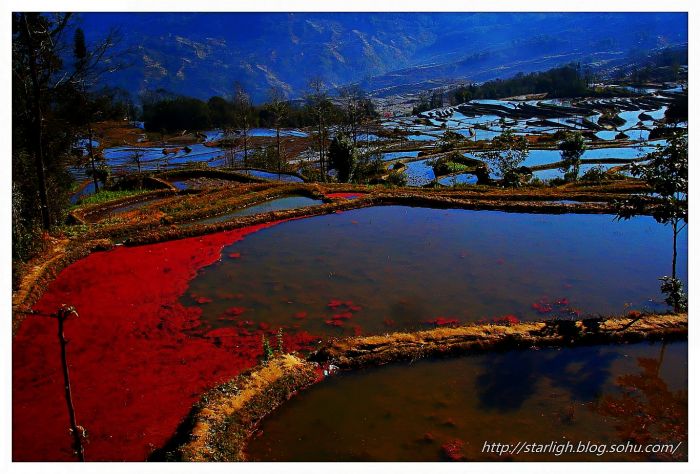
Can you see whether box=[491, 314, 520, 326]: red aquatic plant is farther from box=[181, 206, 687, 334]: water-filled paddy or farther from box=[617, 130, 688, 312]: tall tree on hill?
box=[617, 130, 688, 312]: tall tree on hill

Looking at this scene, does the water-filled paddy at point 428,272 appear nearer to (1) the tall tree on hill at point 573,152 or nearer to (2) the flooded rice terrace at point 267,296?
(2) the flooded rice terrace at point 267,296

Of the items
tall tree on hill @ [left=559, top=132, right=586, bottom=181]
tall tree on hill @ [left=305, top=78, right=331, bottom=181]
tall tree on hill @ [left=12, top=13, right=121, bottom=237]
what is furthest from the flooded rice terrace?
tall tree on hill @ [left=305, top=78, right=331, bottom=181]

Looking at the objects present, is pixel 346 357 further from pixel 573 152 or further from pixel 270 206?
pixel 573 152

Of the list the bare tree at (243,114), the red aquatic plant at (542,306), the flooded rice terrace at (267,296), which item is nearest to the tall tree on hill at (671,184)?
the flooded rice terrace at (267,296)

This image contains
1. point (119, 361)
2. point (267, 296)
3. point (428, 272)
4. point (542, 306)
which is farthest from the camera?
point (428, 272)

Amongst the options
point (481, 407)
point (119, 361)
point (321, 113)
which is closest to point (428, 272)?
point (481, 407)
